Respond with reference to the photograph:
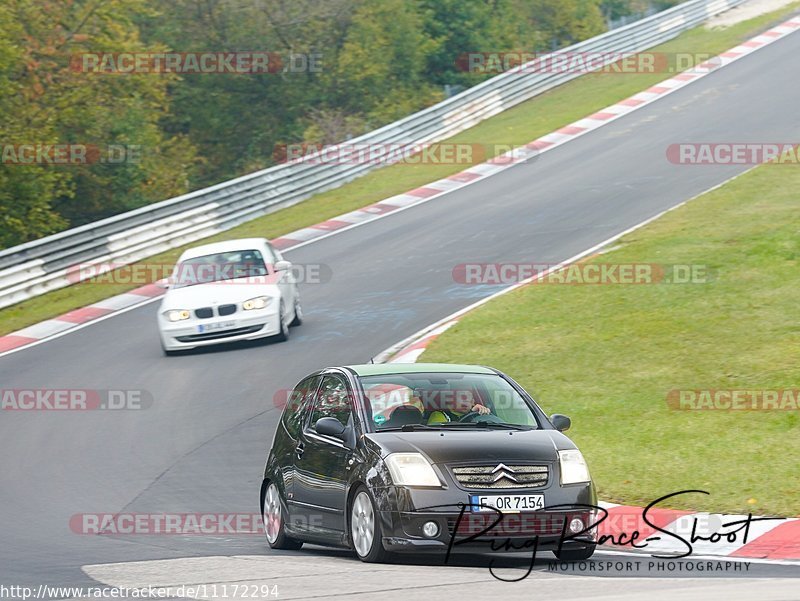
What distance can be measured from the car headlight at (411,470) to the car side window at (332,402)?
0.98m

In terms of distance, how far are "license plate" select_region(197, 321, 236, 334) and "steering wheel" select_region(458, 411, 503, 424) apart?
34.1ft

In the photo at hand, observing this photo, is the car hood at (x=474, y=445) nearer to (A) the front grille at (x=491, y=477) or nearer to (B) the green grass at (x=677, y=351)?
(A) the front grille at (x=491, y=477)

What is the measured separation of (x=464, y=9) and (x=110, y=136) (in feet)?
45.0

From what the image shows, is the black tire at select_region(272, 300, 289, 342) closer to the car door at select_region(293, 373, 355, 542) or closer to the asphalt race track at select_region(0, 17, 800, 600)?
the asphalt race track at select_region(0, 17, 800, 600)

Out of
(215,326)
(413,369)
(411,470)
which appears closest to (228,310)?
(215,326)

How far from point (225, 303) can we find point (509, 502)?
38.1ft

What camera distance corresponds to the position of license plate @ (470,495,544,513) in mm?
8852

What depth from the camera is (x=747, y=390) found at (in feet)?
45.2

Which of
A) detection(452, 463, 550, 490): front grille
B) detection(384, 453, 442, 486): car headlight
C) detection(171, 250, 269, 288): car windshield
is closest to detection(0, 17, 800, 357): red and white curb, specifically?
detection(171, 250, 269, 288): car windshield

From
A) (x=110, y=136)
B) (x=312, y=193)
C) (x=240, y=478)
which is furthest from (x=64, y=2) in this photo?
(x=240, y=478)

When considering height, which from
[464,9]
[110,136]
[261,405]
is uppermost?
[464,9]

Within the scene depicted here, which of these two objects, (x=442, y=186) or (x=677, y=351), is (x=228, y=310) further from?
(x=442, y=186)

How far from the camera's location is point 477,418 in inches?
390

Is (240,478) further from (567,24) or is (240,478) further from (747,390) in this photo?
(567,24)
